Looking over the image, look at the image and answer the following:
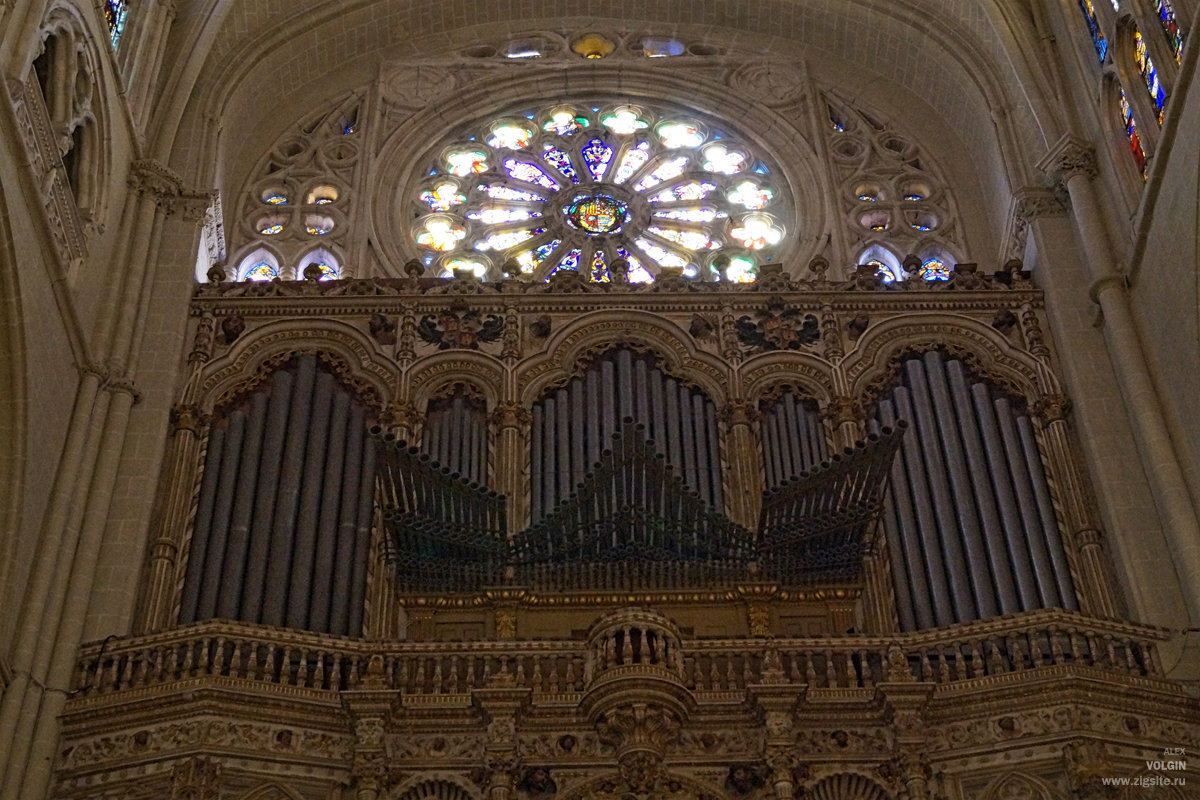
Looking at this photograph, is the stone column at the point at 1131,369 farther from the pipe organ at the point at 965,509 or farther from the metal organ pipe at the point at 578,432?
the metal organ pipe at the point at 578,432

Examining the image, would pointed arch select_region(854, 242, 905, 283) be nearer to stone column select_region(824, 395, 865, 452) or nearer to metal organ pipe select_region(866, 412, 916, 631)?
stone column select_region(824, 395, 865, 452)

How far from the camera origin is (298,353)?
16891 mm

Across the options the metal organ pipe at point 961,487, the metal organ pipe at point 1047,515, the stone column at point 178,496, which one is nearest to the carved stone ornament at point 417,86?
the stone column at point 178,496

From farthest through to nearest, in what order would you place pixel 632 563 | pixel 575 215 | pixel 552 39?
pixel 552 39 → pixel 575 215 → pixel 632 563

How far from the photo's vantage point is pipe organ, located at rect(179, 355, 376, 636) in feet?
47.2

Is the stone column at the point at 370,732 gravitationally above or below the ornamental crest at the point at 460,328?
below

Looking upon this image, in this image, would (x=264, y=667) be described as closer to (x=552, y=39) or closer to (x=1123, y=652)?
(x=1123, y=652)

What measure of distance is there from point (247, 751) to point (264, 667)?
2.40 feet

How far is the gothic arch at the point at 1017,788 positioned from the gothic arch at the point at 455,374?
6668mm

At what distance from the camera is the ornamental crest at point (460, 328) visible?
17.1 meters

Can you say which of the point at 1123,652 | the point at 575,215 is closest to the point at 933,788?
the point at 1123,652

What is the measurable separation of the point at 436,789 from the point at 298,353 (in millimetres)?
6029

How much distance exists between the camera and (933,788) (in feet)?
40.3

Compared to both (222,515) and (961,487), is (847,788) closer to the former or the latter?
(961,487)
